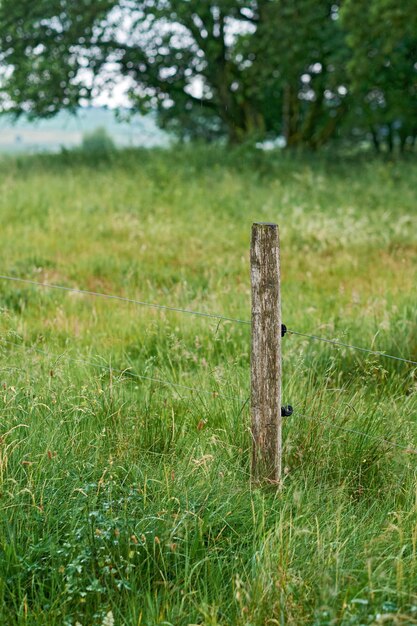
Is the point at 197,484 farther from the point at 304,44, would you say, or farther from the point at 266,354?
the point at 304,44

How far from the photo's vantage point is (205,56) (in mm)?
21812

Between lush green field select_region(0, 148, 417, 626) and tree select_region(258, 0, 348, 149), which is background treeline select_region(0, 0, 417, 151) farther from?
lush green field select_region(0, 148, 417, 626)

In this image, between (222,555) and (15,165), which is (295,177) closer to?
(15,165)

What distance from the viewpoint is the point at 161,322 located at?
20.5ft

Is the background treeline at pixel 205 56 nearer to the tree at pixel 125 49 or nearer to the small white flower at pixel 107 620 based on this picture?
the tree at pixel 125 49

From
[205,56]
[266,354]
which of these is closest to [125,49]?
[205,56]

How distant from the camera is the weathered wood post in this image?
3746 mm

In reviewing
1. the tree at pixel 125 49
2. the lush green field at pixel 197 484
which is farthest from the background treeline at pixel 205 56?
the lush green field at pixel 197 484

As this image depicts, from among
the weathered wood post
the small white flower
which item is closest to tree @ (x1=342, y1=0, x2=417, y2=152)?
the weathered wood post

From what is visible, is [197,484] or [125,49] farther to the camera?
[125,49]

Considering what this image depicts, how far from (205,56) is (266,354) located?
19.5 m

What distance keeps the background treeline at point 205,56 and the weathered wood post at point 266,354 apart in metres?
14.8

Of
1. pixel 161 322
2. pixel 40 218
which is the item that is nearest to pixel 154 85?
pixel 40 218

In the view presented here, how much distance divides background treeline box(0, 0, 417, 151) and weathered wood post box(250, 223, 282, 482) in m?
14.8
